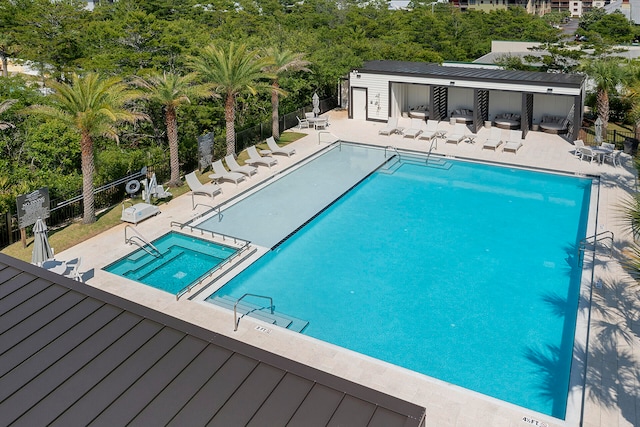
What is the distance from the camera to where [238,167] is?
2341 cm

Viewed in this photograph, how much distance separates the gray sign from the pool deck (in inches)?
53.0

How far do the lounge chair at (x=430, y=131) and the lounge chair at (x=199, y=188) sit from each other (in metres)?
11.6

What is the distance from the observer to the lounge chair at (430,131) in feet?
91.6

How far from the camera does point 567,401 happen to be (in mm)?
10594

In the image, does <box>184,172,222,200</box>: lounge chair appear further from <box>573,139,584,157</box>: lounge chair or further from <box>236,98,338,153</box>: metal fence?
<box>573,139,584,157</box>: lounge chair

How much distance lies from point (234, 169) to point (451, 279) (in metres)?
11.0

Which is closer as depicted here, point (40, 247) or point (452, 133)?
point (40, 247)

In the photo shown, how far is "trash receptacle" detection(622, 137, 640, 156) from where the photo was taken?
24.4 meters

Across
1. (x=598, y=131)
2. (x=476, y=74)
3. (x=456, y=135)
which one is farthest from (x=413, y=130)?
(x=598, y=131)

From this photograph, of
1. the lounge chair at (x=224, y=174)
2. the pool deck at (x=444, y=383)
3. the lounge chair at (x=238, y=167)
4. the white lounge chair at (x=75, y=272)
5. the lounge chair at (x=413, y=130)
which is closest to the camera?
the pool deck at (x=444, y=383)

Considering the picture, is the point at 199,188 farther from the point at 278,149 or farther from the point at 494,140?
the point at 494,140

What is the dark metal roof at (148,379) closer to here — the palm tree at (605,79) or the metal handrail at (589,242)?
the metal handrail at (589,242)

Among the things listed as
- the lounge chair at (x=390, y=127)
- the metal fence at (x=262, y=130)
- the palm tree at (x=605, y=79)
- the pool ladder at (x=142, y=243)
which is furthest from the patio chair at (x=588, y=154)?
the pool ladder at (x=142, y=243)

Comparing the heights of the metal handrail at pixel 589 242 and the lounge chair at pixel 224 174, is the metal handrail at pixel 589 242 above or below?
below
